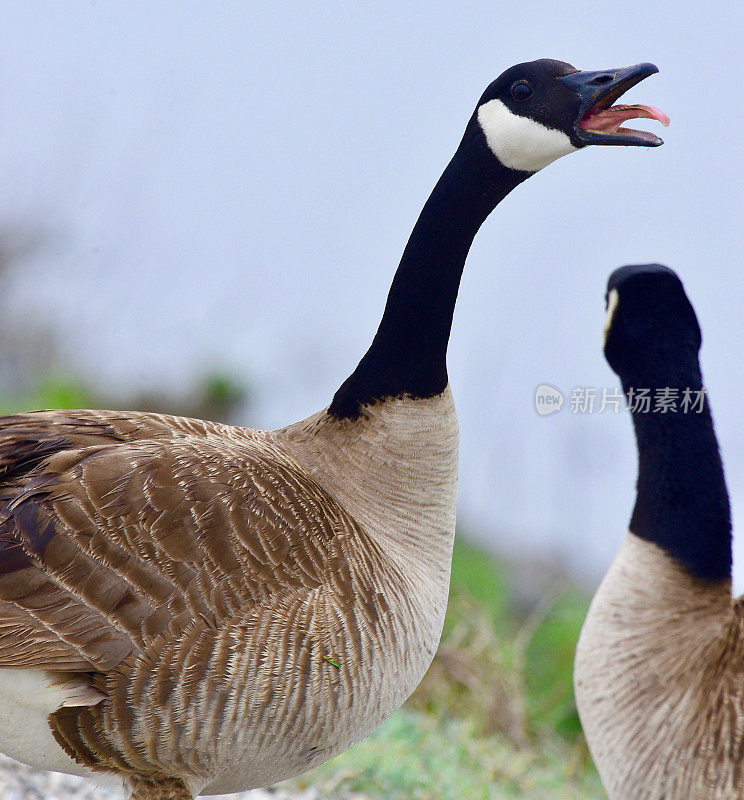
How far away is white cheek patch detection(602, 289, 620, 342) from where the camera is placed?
13.1 ft

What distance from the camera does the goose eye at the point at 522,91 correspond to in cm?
358

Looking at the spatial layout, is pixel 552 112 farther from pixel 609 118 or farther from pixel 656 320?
pixel 656 320

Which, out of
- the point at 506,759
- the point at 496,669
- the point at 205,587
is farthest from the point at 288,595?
the point at 496,669

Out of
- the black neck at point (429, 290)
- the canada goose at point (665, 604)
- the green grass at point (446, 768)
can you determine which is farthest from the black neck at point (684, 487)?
the green grass at point (446, 768)

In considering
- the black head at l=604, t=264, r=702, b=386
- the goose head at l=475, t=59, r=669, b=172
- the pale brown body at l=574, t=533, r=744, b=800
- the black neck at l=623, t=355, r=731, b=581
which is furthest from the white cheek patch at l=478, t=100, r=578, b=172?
the pale brown body at l=574, t=533, r=744, b=800

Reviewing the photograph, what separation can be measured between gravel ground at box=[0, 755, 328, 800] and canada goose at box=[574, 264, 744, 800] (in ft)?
5.25

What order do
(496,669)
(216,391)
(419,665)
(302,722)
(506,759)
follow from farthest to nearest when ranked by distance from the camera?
(216,391) < (496,669) < (506,759) < (419,665) < (302,722)

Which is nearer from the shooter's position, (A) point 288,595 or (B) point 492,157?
(A) point 288,595

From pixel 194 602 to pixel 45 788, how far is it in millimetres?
1723

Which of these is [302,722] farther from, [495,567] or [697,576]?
[495,567]

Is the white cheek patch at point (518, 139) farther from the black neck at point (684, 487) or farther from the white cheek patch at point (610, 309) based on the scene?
the black neck at point (684, 487)

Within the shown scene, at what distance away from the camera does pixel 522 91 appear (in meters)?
3.58

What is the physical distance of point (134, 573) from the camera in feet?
9.55

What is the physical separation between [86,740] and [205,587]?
21.9 inches
